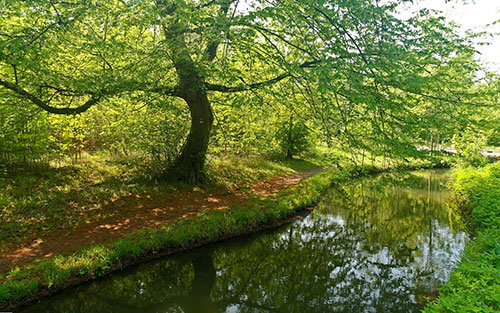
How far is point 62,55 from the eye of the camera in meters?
8.54

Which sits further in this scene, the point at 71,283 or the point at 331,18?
the point at 331,18

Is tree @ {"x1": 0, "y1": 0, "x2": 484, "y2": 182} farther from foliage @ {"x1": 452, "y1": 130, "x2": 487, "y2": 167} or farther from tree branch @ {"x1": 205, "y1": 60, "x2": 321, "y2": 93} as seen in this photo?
foliage @ {"x1": 452, "y1": 130, "x2": 487, "y2": 167}

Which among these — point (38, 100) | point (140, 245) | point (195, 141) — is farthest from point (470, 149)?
point (38, 100)

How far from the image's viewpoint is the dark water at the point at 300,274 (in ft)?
17.0

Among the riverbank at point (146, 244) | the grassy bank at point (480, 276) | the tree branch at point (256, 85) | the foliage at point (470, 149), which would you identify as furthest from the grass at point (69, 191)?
the foliage at point (470, 149)

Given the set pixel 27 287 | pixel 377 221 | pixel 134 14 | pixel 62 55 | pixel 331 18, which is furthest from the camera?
pixel 377 221

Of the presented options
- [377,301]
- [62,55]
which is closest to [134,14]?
[62,55]

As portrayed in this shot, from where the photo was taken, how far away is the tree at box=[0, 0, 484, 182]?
5438mm

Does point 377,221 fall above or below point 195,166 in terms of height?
below

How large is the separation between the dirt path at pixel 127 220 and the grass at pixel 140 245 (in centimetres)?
42

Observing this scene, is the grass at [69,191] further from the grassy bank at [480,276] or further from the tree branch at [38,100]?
the grassy bank at [480,276]

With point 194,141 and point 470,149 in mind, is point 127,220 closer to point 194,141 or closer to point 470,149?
point 194,141

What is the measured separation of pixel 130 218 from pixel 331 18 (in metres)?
7.01

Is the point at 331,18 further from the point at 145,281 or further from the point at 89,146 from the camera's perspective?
the point at 89,146
